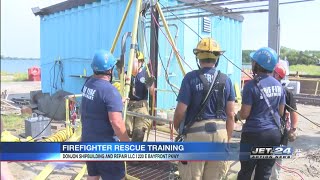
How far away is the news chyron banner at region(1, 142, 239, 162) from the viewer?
11.2 ft

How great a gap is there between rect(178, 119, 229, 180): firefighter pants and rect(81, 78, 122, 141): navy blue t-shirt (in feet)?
2.69

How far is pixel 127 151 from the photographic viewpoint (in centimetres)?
354

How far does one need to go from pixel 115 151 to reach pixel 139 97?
6.71 feet

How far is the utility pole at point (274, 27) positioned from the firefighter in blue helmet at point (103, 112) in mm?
2212

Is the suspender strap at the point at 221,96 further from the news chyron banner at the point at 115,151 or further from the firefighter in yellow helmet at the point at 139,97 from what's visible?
the firefighter in yellow helmet at the point at 139,97

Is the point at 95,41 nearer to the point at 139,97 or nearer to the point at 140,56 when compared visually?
the point at 140,56

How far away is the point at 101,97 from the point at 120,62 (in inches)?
62.9

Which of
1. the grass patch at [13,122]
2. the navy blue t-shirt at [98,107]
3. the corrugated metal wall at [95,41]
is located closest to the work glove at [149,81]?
the navy blue t-shirt at [98,107]

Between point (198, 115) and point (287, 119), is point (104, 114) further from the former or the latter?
point (287, 119)

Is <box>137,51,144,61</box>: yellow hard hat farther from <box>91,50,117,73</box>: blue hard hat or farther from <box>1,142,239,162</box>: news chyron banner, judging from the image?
<box>1,142,239,162</box>: news chyron banner

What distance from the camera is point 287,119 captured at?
4.34 meters

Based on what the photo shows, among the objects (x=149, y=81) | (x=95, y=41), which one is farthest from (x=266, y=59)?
(x=95, y=41)

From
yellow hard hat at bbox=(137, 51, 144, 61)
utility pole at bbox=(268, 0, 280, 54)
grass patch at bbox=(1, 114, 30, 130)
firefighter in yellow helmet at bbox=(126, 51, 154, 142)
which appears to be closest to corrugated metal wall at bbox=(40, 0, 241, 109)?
grass patch at bbox=(1, 114, 30, 130)

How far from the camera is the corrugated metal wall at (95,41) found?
9578mm
